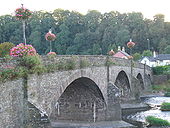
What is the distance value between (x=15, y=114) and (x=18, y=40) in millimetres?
69751

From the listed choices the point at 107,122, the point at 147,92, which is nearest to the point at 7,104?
the point at 107,122

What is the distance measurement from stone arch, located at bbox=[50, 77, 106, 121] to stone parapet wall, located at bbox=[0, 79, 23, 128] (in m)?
14.3

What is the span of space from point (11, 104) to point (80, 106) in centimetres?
1607

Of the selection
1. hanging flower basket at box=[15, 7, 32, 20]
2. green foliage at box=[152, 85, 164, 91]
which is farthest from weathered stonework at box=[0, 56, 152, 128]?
green foliage at box=[152, 85, 164, 91]

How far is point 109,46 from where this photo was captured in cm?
9062

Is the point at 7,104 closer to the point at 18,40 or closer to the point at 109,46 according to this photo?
the point at 18,40

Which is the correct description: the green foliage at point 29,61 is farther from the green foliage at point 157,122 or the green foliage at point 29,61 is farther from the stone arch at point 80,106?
the green foliage at point 157,122

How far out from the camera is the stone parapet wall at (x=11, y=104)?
13.2 meters

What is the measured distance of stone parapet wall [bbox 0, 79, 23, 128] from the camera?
13.2m

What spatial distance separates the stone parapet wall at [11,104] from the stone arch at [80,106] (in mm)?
14310

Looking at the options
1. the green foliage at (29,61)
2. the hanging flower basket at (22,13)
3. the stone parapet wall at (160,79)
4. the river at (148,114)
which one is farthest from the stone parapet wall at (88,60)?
the stone parapet wall at (160,79)

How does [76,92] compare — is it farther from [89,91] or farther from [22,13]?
[22,13]

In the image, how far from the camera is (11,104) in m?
13.8

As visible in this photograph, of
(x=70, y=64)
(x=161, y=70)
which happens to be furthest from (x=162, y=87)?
(x=70, y=64)
